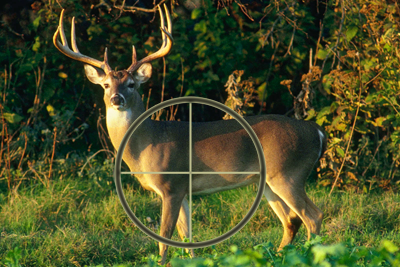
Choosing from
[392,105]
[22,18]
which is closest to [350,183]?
[392,105]

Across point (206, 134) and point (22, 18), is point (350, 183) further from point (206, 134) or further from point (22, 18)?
point (22, 18)

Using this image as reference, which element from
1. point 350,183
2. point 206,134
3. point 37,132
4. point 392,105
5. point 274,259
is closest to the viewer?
Result: point 274,259

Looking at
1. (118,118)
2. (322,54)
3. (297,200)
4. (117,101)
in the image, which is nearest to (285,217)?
(297,200)

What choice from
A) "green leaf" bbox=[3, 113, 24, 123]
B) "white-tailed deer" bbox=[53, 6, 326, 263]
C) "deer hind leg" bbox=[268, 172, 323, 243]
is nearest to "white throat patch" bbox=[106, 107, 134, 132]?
"white-tailed deer" bbox=[53, 6, 326, 263]

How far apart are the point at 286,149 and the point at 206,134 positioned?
71cm

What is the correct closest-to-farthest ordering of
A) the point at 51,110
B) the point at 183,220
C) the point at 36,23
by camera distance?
1. the point at 183,220
2. the point at 36,23
3. the point at 51,110

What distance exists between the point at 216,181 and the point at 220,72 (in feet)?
10.9

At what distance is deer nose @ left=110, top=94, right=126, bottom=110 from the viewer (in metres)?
4.12

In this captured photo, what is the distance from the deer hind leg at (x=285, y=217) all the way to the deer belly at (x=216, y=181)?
1.20 ft

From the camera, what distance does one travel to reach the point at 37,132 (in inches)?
272

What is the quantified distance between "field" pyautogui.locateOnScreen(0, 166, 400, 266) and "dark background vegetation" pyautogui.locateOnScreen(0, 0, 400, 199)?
15.3 inches

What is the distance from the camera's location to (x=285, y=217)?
16.3 ft

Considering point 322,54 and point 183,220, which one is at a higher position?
point 322,54

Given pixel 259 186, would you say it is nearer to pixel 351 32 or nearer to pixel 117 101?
pixel 117 101
